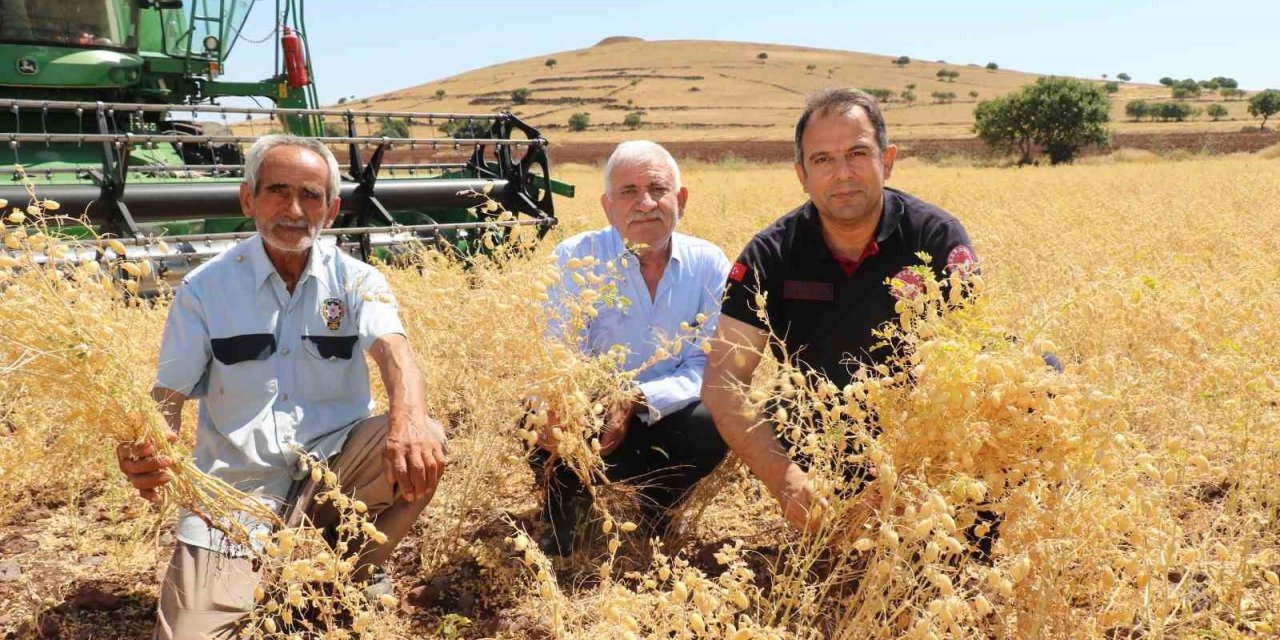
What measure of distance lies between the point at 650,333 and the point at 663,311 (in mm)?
109

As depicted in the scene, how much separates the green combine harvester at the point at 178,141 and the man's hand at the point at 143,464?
11.2 feet

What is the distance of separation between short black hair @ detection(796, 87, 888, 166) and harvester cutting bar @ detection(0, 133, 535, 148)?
2.75 meters

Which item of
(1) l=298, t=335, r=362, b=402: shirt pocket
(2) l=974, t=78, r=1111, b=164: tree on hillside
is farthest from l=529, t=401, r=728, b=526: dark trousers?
(2) l=974, t=78, r=1111, b=164: tree on hillside

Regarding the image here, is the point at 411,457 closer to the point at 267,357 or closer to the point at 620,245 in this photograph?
the point at 267,357

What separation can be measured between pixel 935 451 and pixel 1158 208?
10.0 metres

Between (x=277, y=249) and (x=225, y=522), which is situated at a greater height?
(x=277, y=249)

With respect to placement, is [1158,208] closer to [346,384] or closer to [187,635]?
[346,384]

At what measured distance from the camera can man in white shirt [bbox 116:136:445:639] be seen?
2.64m

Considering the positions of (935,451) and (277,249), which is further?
(277,249)

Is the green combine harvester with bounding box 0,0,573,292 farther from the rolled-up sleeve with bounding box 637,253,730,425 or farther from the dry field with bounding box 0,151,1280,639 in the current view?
the rolled-up sleeve with bounding box 637,253,730,425

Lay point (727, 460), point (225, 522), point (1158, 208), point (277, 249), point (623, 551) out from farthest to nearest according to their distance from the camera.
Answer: point (1158, 208) → point (727, 460) → point (623, 551) → point (277, 249) → point (225, 522)

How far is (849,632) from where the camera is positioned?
1967 millimetres

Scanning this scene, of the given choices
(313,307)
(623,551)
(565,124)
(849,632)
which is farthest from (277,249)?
(565,124)

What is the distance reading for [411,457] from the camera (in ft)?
8.39
